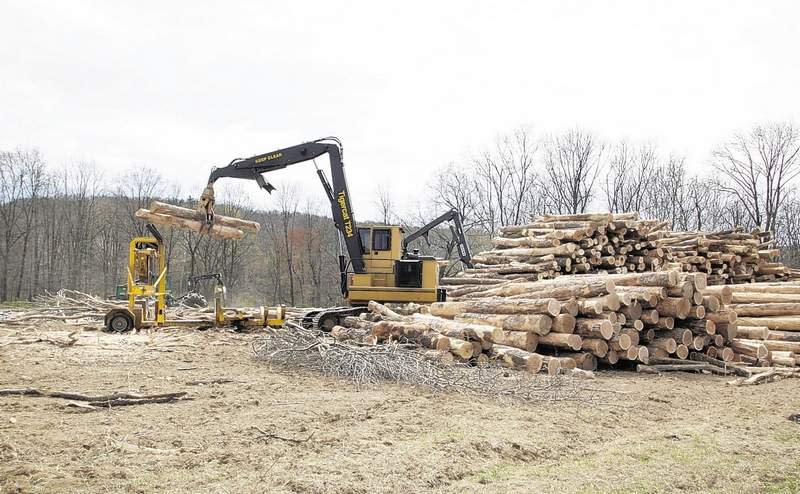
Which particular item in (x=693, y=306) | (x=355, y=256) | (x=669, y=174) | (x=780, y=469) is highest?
(x=669, y=174)

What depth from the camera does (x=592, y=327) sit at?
353 inches

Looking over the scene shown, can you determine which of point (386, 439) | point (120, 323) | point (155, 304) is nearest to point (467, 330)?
point (386, 439)

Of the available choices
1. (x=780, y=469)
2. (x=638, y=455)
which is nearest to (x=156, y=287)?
(x=638, y=455)

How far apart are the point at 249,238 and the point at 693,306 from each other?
112 feet

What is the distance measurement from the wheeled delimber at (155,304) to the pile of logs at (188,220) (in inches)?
21.9

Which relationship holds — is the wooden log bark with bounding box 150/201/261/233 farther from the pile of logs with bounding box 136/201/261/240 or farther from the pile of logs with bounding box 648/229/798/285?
the pile of logs with bounding box 648/229/798/285

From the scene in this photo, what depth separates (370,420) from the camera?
5988 millimetres

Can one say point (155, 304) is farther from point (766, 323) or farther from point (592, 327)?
point (766, 323)

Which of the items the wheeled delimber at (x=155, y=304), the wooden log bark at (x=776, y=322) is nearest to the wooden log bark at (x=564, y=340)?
the wooden log bark at (x=776, y=322)

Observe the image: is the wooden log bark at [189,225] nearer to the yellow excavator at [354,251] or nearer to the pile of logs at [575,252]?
the yellow excavator at [354,251]

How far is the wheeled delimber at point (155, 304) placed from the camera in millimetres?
14164

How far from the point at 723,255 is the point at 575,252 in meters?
5.75

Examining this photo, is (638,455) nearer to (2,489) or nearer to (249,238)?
(2,489)

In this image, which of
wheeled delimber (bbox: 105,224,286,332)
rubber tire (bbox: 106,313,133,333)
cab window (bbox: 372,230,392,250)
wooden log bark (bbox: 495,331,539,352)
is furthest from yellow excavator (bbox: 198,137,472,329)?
wooden log bark (bbox: 495,331,539,352)
